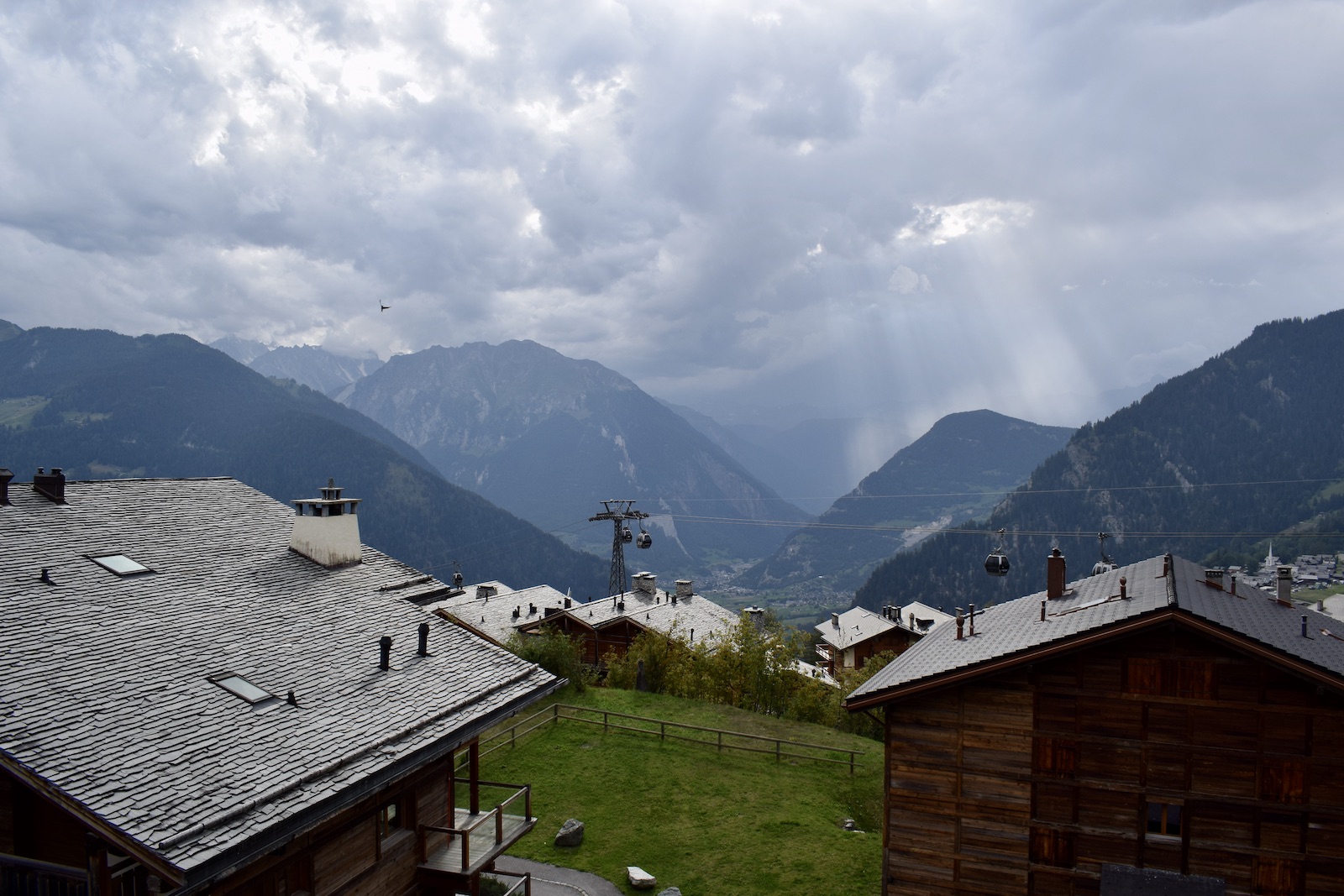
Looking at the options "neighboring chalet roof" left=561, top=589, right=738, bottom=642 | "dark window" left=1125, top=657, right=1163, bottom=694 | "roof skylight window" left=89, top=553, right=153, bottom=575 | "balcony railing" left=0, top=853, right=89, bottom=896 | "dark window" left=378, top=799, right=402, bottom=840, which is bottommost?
"neighboring chalet roof" left=561, top=589, right=738, bottom=642

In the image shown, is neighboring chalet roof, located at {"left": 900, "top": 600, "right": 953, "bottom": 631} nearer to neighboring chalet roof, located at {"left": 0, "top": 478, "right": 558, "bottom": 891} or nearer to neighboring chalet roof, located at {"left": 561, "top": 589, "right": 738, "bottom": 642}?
neighboring chalet roof, located at {"left": 561, "top": 589, "right": 738, "bottom": 642}

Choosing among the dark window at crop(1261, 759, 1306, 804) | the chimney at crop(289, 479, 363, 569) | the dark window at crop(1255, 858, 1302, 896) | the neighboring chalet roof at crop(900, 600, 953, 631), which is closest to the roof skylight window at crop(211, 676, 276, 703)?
the chimney at crop(289, 479, 363, 569)

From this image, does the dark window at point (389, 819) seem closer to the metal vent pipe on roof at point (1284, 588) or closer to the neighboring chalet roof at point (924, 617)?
the metal vent pipe on roof at point (1284, 588)

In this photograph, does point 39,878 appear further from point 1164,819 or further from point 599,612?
point 599,612

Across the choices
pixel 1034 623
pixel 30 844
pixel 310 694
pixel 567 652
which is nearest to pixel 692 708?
pixel 567 652

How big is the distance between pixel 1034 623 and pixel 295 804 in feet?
60.7

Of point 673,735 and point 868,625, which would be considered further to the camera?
point 868,625

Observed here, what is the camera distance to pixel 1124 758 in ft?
59.1

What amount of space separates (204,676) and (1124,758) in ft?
63.6

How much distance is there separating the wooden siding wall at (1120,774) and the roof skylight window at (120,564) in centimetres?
1759

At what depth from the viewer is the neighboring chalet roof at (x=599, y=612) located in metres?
56.4

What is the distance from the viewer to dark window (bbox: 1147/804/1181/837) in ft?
58.4

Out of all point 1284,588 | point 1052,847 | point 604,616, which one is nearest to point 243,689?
point 1052,847

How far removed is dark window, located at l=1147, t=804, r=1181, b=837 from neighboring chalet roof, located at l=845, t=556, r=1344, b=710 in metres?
4.11
